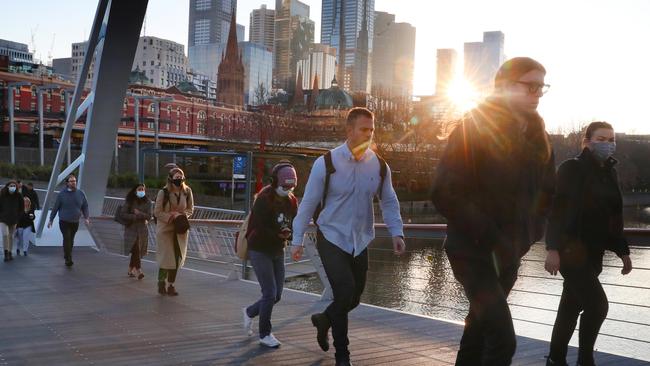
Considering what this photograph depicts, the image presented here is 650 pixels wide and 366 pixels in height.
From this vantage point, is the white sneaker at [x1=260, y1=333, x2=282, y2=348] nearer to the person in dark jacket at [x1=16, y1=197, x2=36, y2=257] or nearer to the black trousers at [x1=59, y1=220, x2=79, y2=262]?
the black trousers at [x1=59, y1=220, x2=79, y2=262]

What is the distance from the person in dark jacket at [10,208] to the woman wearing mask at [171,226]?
6304 mm

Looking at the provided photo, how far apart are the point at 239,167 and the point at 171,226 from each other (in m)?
4.53

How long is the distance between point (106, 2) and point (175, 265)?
6.00m

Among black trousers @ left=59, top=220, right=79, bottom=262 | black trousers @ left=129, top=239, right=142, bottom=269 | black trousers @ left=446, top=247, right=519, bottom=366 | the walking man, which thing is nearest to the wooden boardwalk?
black trousers @ left=129, top=239, right=142, bottom=269

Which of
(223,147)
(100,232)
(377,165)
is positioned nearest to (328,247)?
(377,165)

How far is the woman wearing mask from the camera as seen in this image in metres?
9.93

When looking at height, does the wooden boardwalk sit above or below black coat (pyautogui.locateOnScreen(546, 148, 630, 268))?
below

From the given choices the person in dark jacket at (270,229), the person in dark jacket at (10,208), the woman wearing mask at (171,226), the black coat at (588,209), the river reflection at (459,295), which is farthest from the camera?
the river reflection at (459,295)

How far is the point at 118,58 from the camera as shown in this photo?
46.3 ft

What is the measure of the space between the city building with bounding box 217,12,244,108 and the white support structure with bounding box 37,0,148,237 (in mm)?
156569

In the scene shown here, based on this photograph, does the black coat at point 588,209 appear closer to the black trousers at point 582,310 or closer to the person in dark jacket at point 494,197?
the black trousers at point 582,310

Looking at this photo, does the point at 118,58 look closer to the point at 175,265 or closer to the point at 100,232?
the point at 100,232

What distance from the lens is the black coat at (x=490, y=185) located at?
142 inches

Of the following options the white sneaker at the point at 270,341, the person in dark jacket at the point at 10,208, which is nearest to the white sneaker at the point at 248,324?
the white sneaker at the point at 270,341
